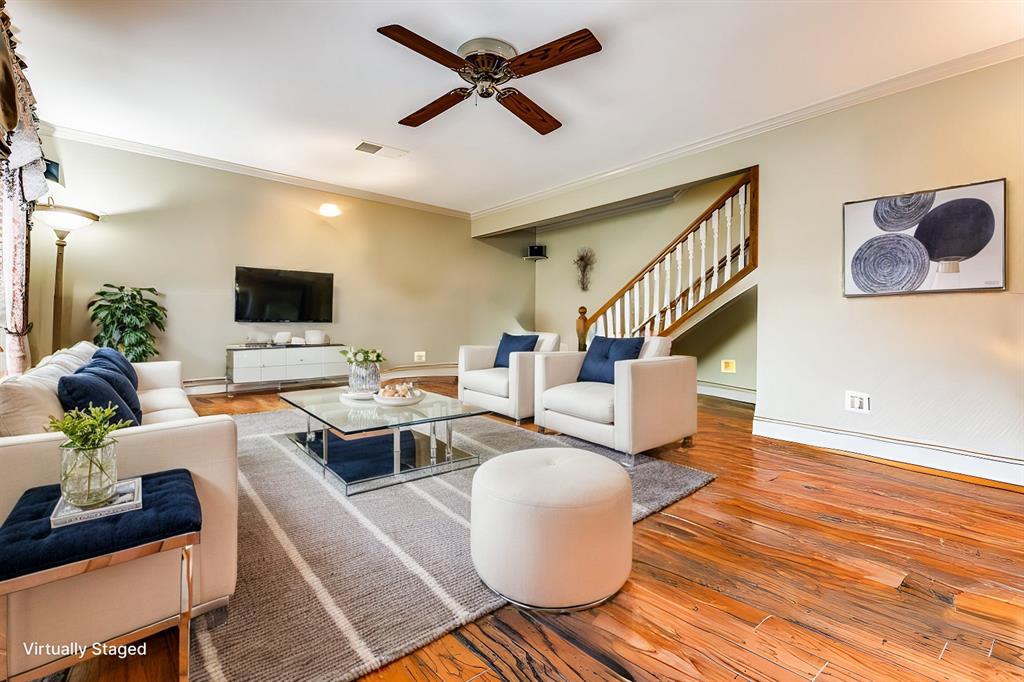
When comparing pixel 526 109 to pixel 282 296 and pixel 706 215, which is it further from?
pixel 282 296

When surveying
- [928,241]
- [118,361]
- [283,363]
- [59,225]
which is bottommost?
[283,363]

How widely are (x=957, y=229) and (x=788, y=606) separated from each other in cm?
278

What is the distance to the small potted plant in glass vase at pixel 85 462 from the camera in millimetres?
1038

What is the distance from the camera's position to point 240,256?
511cm

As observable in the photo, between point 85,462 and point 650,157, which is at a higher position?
point 650,157

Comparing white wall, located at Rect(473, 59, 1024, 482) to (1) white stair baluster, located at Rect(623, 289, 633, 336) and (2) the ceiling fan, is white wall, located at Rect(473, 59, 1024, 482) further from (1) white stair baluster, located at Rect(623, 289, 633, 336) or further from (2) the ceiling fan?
(2) the ceiling fan

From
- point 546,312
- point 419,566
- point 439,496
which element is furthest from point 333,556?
point 546,312

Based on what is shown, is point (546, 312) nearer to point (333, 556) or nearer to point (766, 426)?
point (766, 426)

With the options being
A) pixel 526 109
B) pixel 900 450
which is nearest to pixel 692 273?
pixel 900 450

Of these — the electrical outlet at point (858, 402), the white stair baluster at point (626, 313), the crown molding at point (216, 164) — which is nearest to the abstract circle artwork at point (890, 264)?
the electrical outlet at point (858, 402)

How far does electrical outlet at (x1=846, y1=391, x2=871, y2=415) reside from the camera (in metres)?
3.14

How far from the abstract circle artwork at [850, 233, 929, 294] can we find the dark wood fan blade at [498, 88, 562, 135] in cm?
237

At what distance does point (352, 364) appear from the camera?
310 centimetres

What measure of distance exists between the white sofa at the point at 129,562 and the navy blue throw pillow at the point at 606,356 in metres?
2.51
